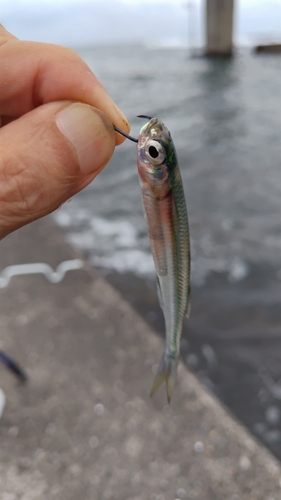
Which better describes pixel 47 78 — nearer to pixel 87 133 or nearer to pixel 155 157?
pixel 87 133

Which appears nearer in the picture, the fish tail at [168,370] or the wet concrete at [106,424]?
the fish tail at [168,370]

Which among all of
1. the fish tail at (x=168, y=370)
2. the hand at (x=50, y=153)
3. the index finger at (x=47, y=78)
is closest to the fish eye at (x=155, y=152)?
the hand at (x=50, y=153)

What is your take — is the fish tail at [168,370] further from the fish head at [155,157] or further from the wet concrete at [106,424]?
the fish head at [155,157]

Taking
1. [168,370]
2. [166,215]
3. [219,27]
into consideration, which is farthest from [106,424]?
[219,27]

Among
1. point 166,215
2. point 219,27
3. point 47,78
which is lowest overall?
point 219,27

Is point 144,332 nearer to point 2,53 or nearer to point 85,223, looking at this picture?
point 2,53

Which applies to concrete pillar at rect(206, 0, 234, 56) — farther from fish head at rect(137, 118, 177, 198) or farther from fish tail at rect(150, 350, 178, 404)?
fish tail at rect(150, 350, 178, 404)

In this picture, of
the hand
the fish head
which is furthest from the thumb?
the fish head
